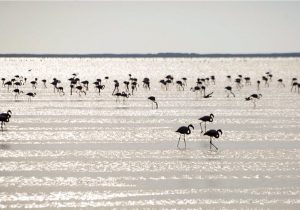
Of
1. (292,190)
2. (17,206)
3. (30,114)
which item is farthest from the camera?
(30,114)

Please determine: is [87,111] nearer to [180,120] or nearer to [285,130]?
[180,120]

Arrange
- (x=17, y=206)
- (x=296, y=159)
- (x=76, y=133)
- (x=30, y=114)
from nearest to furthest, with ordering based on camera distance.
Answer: (x=17, y=206), (x=296, y=159), (x=76, y=133), (x=30, y=114)

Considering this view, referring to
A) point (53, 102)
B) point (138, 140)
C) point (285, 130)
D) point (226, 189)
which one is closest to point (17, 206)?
point (226, 189)

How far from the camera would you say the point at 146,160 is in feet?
62.0

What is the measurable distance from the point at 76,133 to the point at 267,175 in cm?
1008

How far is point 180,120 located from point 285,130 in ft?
17.9

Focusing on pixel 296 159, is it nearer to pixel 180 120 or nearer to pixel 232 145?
pixel 232 145

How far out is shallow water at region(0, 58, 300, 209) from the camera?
14.5 meters

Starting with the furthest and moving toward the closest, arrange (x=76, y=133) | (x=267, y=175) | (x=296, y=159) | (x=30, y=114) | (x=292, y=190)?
(x=30, y=114)
(x=76, y=133)
(x=296, y=159)
(x=267, y=175)
(x=292, y=190)

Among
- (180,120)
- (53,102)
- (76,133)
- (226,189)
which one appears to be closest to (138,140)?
(76,133)

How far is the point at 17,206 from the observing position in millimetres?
13758

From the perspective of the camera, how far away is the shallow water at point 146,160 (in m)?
14.5

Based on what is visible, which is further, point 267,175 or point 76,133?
point 76,133

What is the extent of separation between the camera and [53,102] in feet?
A: 121
